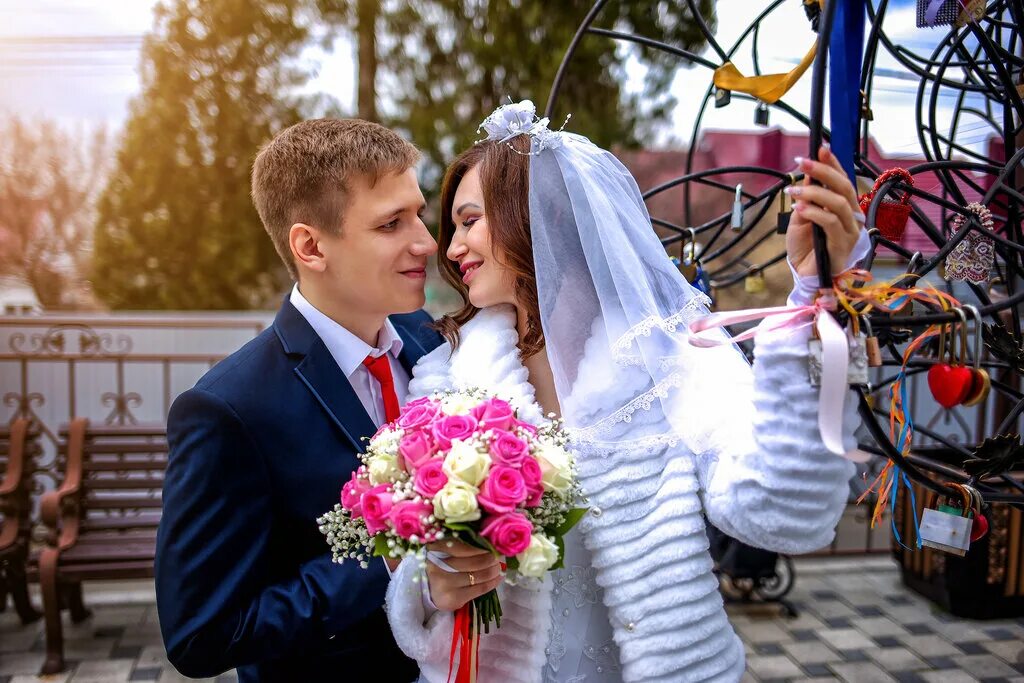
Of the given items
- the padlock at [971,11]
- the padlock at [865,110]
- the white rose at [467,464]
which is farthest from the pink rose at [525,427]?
the padlock at [865,110]

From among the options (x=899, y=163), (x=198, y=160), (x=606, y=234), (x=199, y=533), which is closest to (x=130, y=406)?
(x=198, y=160)

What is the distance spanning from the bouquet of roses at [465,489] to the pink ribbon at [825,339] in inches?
15.1

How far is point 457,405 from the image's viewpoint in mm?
1474

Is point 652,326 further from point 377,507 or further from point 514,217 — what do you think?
point 377,507

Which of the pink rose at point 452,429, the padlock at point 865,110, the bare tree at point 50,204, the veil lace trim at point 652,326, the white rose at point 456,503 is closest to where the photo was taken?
the white rose at point 456,503

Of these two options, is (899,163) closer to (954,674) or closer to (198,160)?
(954,674)

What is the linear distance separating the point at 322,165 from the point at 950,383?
1.43m

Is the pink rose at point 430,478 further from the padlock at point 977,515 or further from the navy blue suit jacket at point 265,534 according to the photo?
the padlock at point 977,515

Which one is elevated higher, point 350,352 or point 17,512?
point 350,352

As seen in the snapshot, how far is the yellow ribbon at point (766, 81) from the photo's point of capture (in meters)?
1.45

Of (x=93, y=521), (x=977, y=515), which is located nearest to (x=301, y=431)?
(x=977, y=515)

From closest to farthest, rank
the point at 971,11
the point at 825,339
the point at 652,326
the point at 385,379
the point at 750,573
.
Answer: the point at 825,339, the point at 971,11, the point at 652,326, the point at 385,379, the point at 750,573

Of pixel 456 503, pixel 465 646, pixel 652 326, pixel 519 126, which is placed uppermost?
pixel 519 126

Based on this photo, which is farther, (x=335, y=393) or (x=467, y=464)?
(x=335, y=393)
